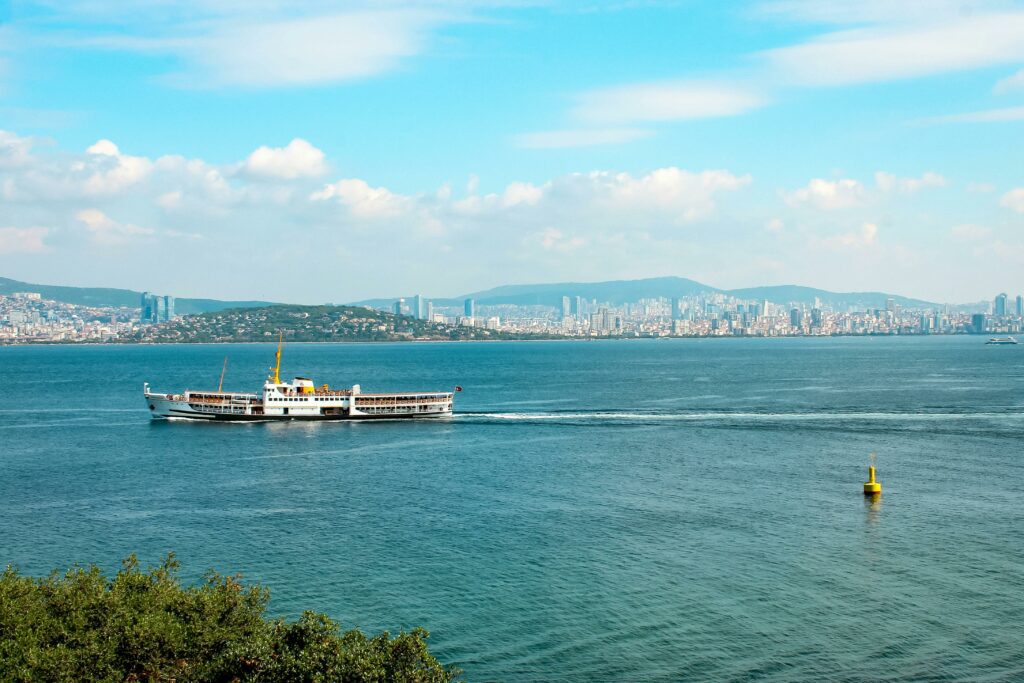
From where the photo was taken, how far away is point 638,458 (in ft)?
256

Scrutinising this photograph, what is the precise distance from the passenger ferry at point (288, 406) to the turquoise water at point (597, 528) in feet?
15.0

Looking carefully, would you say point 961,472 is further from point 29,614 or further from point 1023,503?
point 29,614

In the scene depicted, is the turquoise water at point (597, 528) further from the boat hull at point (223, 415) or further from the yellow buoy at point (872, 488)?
the boat hull at point (223, 415)

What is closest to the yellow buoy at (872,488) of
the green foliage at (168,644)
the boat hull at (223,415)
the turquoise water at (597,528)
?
the turquoise water at (597,528)

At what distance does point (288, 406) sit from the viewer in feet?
363

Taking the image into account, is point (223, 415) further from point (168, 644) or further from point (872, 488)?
point (168, 644)

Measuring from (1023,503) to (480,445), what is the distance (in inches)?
1805

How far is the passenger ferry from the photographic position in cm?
11006

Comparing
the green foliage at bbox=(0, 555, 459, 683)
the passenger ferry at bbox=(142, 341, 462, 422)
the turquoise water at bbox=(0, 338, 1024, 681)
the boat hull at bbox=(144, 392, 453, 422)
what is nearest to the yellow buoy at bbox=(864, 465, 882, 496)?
the turquoise water at bbox=(0, 338, 1024, 681)

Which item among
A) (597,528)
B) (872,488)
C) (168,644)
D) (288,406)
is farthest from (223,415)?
(168,644)

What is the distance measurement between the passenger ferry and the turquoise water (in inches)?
180

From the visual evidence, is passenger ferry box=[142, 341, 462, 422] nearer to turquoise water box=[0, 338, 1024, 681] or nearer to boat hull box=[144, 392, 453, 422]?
boat hull box=[144, 392, 453, 422]

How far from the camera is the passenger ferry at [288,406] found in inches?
4333

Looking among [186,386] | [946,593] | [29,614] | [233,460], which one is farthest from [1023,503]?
[186,386]
